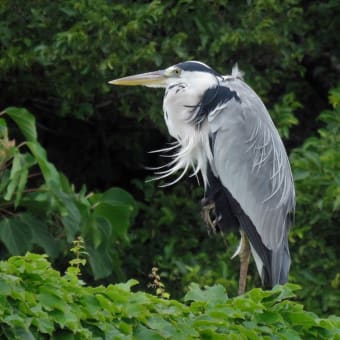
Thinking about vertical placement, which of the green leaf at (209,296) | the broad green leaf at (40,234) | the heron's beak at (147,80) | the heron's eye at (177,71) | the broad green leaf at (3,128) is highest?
the heron's eye at (177,71)

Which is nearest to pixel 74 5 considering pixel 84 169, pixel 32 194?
Result: pixel 32 194

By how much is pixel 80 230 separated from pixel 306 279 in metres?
1.27

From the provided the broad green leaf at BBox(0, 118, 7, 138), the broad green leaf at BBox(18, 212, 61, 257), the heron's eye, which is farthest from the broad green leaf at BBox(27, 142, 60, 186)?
the heron's eye

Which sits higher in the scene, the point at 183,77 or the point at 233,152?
the point at 183,77

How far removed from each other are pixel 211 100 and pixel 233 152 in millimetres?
266

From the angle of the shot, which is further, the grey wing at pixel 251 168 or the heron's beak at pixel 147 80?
the heron's beak at pixel 147 80

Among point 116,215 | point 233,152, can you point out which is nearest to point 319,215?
point 116,215

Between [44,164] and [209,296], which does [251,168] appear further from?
[209,296]

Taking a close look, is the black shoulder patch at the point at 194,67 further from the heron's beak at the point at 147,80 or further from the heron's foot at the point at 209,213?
the heron's foot at the point at 209,213

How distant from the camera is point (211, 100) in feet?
20.4

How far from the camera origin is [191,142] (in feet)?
20.6

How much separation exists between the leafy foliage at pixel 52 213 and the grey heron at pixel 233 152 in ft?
2.73

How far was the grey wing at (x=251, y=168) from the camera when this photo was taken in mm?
6199

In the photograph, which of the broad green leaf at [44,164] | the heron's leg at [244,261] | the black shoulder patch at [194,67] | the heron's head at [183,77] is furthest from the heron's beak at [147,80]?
the heron's leg at [244,261]
